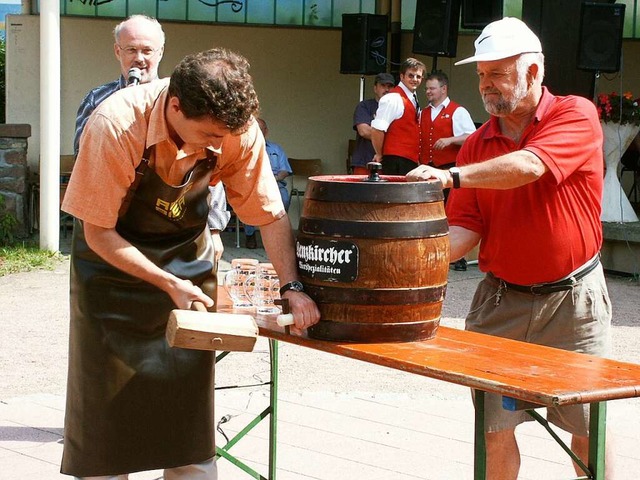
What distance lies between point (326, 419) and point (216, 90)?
8.87 ft

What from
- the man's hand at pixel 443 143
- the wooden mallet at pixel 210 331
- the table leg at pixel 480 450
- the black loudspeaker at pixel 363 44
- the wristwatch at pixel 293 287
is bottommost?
the table leg at pixel 480 450

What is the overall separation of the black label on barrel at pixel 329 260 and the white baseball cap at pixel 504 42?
82 centimetres

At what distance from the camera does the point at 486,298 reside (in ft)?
11.9

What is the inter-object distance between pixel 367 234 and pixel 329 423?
239cm

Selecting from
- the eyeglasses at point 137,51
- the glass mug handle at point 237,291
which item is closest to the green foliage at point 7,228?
the eyeglasses at point 137,51

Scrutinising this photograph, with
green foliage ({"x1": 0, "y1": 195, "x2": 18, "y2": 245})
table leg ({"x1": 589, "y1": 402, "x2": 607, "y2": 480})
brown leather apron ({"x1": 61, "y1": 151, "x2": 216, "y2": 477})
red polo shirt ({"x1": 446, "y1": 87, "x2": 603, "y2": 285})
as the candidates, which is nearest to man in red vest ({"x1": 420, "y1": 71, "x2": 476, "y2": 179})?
green foliage ({"x1": 0, "y1": 195, "x2": 18, "y2": 245})

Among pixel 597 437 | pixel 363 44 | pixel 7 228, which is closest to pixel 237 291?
pixel 597 437

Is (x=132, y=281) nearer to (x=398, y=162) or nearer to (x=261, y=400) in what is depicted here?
(x=261, y=400)

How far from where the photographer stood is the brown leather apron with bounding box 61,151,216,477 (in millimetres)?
3102

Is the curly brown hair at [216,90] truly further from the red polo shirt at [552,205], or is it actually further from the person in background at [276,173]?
the person in background at [276,173]

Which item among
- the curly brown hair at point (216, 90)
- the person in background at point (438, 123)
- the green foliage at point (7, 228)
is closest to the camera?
the curly brown hair at point (216, 90)

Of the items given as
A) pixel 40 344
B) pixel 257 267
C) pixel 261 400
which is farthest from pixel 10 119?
pixel 257 267

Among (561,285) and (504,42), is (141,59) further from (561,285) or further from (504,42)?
(561,285)

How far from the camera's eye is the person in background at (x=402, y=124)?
9.46 metres
